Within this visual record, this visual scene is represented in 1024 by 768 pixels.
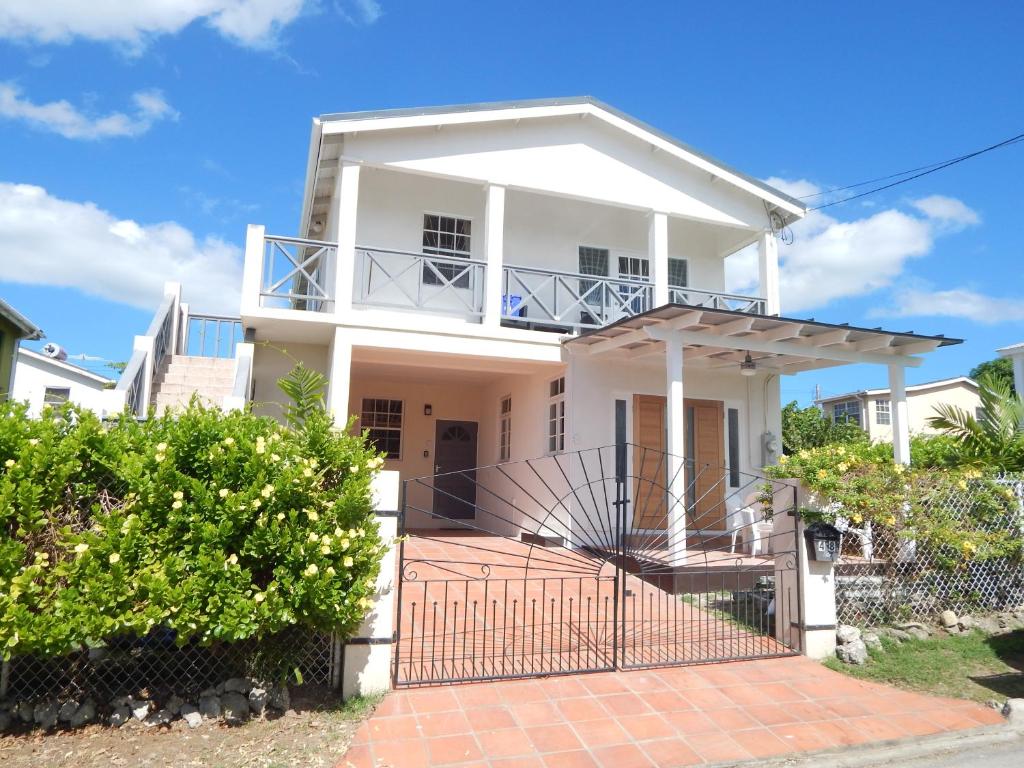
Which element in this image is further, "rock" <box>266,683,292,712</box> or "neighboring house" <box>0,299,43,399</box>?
"neighboring house" <box>0,299,43,399</box>

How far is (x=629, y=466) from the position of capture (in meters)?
10.0

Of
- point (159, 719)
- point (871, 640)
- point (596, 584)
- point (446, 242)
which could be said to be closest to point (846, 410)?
point (446, 242)

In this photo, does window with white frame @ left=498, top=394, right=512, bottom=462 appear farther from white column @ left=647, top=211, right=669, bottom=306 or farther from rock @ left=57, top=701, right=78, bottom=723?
rock @ left=57, top=701, right=78, bottom=723

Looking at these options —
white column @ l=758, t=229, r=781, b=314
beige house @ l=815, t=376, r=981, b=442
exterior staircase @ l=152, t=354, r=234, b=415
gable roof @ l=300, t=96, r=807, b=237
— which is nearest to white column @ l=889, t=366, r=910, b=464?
white column @ l=758, t=229, r=781, b=314

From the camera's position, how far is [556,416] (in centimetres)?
1050

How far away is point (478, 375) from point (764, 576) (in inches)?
262

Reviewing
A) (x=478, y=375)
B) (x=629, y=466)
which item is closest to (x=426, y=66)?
(x=478, y=375)

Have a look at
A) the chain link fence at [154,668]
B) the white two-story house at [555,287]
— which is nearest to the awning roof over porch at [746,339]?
the white two-story house at [555,287]

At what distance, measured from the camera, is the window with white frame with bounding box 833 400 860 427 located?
26.0 metres

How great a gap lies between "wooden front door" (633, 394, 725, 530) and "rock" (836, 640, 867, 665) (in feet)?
13.7

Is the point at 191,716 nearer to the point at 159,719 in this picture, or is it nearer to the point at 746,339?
the point at 159,719

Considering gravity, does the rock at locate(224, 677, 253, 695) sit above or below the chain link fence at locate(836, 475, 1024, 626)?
below

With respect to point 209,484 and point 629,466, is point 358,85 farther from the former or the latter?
point 209,484

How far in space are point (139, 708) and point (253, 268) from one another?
6.13 meters
